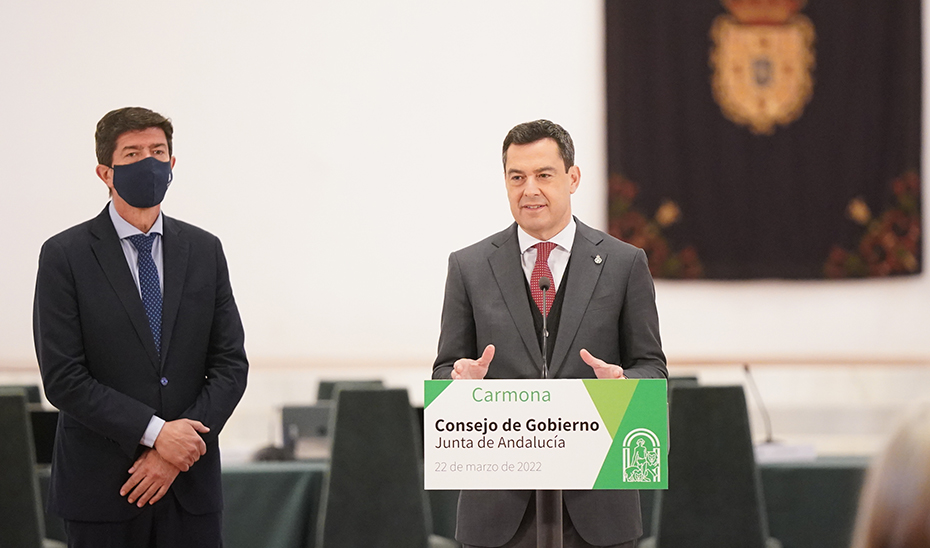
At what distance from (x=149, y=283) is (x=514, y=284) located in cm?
88

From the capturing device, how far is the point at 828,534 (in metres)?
3.58

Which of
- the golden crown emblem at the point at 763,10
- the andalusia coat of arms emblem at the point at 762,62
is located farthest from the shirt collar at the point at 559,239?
the golden crown emblem at the point at 763,10

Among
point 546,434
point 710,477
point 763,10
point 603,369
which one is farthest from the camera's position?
point 763,10

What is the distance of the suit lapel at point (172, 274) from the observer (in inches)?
91.3

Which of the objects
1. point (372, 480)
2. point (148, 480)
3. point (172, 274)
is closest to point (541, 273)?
point (172, 274)

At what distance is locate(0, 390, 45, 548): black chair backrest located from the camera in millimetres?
3396

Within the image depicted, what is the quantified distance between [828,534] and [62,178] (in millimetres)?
5449

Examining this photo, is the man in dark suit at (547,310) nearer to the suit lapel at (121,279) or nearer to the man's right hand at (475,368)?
the man's right hand at (475,368)

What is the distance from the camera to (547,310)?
2.17 m

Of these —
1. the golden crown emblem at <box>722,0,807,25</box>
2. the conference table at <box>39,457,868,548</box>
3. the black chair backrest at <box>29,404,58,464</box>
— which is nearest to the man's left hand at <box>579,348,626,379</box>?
the conference table at <box>39,457,868,548</box>

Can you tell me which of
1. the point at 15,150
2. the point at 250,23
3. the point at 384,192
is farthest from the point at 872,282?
the point at 15,150

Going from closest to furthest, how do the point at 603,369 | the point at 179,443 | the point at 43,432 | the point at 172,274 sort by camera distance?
1. the point at 603,369
2. the point at 179,443
3. the point at 172,274
4. the point at 43,432

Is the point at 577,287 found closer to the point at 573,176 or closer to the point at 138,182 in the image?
the point at 573,176

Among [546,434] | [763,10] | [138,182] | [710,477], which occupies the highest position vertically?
[763,10]
